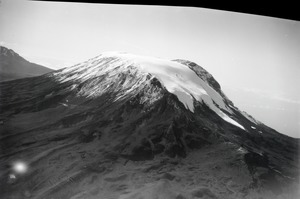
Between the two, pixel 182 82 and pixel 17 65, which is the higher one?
pixel 182 82

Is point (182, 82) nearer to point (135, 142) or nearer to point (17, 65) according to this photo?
point (135, 142)

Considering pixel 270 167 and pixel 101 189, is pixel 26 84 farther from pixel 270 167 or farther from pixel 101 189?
pixel 270 167

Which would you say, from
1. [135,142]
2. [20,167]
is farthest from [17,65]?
[135,142]

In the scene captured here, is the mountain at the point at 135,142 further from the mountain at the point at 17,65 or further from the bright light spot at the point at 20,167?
the mountain at the point at 17,65

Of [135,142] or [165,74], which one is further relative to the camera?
[165,74]

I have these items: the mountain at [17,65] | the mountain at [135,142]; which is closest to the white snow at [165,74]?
the mountain at [135,142]

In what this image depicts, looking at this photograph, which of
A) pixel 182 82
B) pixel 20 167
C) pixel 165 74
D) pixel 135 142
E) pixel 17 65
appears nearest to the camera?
pixel 20 167
